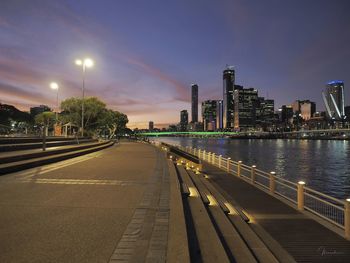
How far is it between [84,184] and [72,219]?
15.7ft

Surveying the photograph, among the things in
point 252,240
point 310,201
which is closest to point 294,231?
point 252,240

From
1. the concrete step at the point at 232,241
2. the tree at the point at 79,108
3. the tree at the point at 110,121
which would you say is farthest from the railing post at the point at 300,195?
the tree at the point at 110,121

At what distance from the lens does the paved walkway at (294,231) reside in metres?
7.68

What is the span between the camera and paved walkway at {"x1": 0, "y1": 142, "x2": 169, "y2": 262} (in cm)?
509

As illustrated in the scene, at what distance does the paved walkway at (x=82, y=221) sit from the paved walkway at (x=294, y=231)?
3228 mm

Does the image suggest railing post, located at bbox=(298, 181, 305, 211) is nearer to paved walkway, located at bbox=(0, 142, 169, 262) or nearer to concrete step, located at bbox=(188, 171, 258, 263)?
concrete step, located at bbox=(188, 171, 258, 263)

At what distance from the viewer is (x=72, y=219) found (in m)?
6.95

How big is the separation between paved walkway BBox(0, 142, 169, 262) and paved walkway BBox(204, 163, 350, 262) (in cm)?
323

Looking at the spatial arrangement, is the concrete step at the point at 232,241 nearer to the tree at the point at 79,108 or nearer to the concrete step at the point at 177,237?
the concrete step at the point at 177,237

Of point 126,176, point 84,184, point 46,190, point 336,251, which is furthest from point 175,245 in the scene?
point 126,176

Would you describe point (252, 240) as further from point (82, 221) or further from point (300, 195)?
point (300, 195)

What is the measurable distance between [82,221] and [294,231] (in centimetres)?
595

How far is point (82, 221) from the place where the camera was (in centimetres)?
680

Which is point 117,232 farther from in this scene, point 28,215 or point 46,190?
point 46,190
